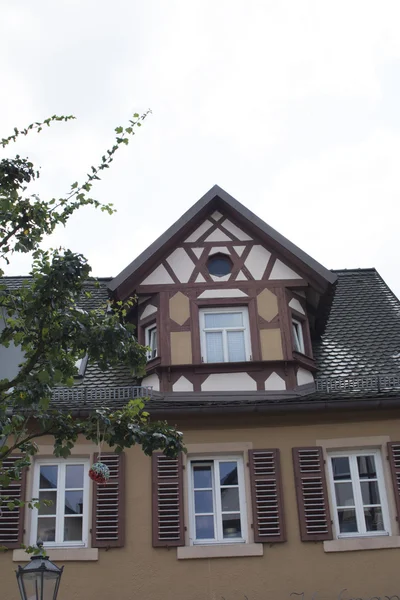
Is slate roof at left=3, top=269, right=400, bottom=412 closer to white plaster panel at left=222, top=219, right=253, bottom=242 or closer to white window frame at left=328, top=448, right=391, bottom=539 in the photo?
white window frame at left=328, top=448, right=391, bottom=539

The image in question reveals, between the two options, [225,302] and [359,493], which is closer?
[359,493]

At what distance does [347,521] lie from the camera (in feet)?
40.2

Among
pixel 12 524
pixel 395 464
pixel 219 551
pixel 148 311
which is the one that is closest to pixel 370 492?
pixel 395 464

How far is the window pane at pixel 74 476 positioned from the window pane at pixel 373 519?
425 centimetres

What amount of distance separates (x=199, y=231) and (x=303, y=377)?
3.29 m

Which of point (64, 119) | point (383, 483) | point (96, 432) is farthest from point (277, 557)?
point (64, 119)

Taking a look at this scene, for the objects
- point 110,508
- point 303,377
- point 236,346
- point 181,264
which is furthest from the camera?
point 181,264

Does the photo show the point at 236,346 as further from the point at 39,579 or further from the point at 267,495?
the point at 39,579

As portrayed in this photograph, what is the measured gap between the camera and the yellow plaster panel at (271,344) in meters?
13.6

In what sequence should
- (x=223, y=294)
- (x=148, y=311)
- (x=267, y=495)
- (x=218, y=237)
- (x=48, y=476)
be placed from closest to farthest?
(x=267, y=495), (x=48, y=476), (x=223, y=294), (x=148, y=311), (x=218, y=237)

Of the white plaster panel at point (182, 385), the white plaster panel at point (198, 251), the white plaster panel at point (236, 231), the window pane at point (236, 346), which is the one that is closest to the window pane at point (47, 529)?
the white plaster panel at point (182, 385)

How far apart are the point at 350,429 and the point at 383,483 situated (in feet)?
3.06

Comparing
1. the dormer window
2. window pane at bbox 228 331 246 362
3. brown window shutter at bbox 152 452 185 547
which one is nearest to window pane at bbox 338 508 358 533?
brown window shutter at bbox 152 452 185 547

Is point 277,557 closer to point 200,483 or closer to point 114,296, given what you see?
point 200,483
